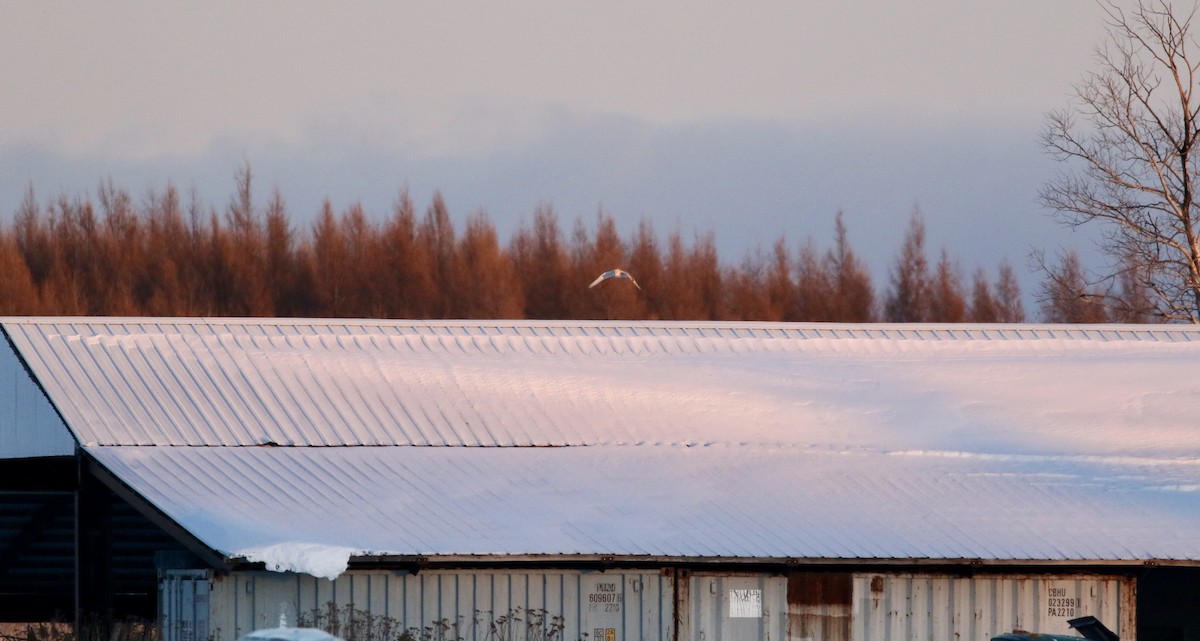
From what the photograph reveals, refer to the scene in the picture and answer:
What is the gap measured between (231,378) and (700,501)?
782cm

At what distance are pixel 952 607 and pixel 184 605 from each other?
33.1 feet

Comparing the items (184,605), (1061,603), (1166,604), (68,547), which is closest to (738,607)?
(1061,603)

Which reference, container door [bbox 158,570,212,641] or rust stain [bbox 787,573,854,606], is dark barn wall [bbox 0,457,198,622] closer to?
container door [bbox 158,570,212,641]

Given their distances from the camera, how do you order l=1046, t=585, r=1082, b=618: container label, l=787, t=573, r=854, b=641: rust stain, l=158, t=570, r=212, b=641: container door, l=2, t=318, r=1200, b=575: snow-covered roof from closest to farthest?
l=158, t=570, r=212, b=641: container door < l=2, t=318, r=1200, b=575: snow-covered roof < l=787, t=573, r=854, b=641: rust stain < l=1046, t=585, r=1082, b=618: container label

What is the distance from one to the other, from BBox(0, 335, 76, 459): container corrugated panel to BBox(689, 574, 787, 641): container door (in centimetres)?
931

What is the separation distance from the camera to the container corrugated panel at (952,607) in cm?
2223

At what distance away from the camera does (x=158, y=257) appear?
2938 inches

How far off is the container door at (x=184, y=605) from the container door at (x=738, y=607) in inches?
249

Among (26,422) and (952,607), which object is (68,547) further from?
(952,607)

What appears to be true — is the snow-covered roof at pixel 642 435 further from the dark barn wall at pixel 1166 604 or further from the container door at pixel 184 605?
the dark barn wall at pixel 1166 604

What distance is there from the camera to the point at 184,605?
71.3 feet

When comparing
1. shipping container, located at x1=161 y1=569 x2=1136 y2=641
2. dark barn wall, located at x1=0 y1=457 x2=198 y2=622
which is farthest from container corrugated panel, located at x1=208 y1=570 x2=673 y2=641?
dark barn wall, located at x1=0 y1=457 x2=198 y2=622

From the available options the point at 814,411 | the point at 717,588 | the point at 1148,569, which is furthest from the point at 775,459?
the point at 1148,569

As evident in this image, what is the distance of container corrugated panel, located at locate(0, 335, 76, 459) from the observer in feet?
80.1
